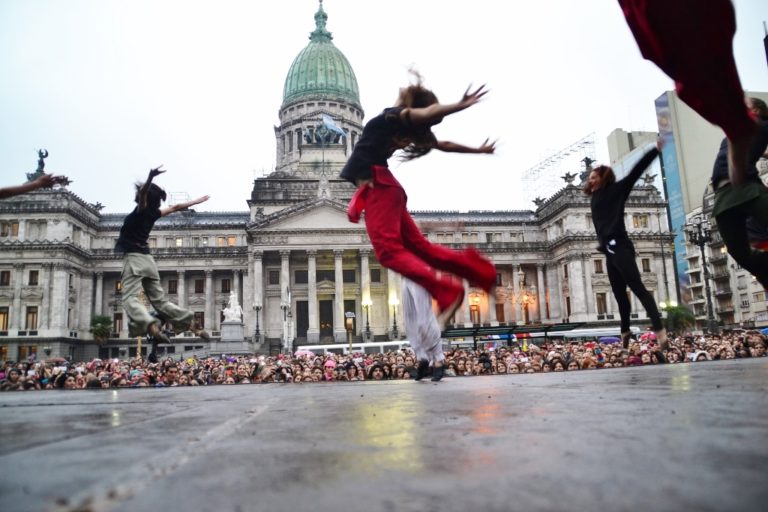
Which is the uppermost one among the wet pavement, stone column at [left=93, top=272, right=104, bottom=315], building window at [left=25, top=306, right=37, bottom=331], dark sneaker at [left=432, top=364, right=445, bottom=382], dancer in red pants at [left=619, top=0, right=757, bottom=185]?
stone column at [left=93, top=272, right=104, bottom=315]

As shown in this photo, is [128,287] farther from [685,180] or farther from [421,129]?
[685,180]

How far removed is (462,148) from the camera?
5328 mm

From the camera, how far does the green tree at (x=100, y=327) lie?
4956 centimetres

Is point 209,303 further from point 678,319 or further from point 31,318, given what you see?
point 678,319

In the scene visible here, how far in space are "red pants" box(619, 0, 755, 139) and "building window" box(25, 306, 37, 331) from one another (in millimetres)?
57397

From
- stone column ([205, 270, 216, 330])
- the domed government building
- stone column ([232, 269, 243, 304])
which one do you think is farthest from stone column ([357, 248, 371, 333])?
stone column ([205, 270, 216, 330])

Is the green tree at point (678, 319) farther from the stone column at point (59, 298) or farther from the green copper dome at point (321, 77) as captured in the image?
the stone column at point (59, 298)

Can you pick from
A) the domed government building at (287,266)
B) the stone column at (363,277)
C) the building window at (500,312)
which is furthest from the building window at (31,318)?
the building window at (500,312)

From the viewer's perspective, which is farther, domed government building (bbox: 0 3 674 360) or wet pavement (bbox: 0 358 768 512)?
domed government building (bbox: 0 3 674 360)

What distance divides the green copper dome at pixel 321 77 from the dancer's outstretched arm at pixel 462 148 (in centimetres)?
6948

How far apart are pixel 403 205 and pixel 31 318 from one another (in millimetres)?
55434

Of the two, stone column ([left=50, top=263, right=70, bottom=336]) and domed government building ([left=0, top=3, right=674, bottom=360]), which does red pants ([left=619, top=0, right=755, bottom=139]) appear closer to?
domed government building ([left=0, top=3, right=674, bottom=360])

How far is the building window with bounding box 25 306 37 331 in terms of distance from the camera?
4938 centimetres

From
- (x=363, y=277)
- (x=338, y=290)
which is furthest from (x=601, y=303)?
(x=338, y=290)
